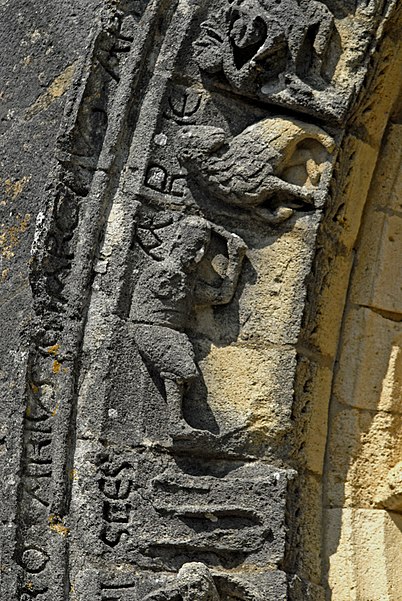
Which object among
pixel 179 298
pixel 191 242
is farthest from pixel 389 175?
pixel 179 298

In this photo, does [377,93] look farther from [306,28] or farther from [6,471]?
[6,471]

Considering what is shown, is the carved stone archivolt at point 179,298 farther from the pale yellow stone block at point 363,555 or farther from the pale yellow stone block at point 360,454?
the pale yellow stone block at point 360,454

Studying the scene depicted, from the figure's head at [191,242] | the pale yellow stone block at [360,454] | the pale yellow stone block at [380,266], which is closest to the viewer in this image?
the figure's head at [191,242]

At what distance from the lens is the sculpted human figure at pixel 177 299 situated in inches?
141

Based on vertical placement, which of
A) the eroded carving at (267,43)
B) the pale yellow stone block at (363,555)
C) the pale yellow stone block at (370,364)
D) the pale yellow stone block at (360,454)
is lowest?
the pale yellow stone block at (363,555)

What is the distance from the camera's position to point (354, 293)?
3953mm

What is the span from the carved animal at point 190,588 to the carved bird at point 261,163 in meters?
1.18

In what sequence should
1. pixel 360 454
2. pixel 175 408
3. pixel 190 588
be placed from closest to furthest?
pixel 190 588 → pixel 175 408 → pixel 360 454

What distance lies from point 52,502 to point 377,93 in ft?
5.92

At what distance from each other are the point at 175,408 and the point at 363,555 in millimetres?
828

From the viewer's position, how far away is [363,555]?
12.2 ft

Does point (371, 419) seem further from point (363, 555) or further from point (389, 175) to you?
point (389, 175)

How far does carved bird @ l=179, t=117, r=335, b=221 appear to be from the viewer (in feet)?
12.1

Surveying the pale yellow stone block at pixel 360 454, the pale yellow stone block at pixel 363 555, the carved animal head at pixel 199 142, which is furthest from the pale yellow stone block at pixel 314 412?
the carved animal head at pixel 199 142
